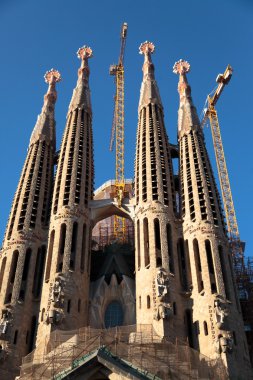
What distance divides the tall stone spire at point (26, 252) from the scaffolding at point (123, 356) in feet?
10.8

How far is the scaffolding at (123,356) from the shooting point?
97.3ft

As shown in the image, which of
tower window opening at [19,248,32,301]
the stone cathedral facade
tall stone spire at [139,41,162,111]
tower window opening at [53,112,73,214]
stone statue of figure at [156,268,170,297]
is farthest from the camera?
tall stone spire at [139,41,162,111]

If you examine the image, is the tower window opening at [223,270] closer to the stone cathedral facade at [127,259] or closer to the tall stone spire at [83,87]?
the stone cathedral facade at [127,259]

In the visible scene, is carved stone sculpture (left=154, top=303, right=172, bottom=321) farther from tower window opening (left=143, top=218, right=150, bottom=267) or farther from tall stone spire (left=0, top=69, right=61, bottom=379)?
tall stone spire (left=0, top=69, right=61, bottom=379)

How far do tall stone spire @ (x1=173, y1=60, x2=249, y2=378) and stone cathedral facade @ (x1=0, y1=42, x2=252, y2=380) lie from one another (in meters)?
0.09

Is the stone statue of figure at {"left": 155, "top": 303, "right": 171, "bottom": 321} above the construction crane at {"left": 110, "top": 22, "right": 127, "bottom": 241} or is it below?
below

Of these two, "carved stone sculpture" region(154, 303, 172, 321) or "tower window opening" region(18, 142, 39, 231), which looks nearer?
"carved stone sculpture" region(154, 303, 172, 321)

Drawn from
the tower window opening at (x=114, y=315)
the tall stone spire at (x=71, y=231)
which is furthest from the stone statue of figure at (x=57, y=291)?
the tower window opening at (x=114, y=315)

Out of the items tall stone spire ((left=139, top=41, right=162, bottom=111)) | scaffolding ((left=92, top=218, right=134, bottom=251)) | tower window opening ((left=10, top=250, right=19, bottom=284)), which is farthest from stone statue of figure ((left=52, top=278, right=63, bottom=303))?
tall stone spire ((left=139, top=41, right=162, bottom=111))

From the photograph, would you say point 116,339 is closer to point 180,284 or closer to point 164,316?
point 164,316

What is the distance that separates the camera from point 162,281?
122 ft

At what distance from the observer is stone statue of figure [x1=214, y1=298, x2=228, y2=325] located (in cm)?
3400

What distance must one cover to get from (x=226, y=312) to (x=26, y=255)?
56.2 feet

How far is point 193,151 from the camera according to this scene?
47.6 meters
